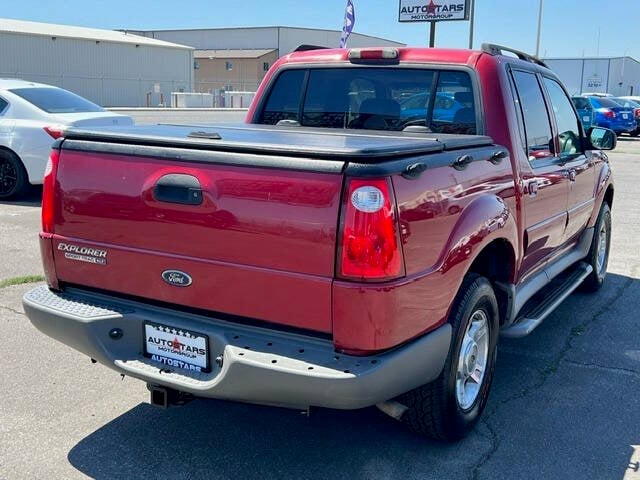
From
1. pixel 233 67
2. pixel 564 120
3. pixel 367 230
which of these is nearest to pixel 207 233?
pixel 367 230

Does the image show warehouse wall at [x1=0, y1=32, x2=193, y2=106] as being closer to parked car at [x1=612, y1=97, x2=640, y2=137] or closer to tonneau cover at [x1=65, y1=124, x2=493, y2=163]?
parked car at [x1=612, y1=97, x2=640, y2=137]

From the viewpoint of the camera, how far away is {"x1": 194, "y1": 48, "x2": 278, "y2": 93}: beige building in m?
69.6

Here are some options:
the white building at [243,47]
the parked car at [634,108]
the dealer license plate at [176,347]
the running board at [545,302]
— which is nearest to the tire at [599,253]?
the running board at [545,302]

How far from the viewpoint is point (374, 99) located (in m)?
4.54

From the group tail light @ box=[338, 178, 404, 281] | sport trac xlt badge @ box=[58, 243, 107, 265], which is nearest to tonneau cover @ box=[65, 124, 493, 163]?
tail light @ box=[338, 178, 404, 281]

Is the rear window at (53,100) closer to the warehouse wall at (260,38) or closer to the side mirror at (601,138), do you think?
the side mirror at (601,138)

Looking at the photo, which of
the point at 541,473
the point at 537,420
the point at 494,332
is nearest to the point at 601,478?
the point at 541,473

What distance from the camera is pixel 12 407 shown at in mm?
3764

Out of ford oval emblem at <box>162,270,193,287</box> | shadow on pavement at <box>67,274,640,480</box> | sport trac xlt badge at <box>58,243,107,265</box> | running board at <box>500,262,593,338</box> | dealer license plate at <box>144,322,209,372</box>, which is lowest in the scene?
Result: shadow on pavement at <box>67,274,640,480</box>

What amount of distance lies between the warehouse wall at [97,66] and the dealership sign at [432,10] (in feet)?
93.0

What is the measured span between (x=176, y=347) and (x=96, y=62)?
165ft

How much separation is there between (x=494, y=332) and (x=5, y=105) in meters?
8.41

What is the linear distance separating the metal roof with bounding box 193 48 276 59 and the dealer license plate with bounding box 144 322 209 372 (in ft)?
228

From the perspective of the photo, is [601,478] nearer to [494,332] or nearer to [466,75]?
[494,332]
